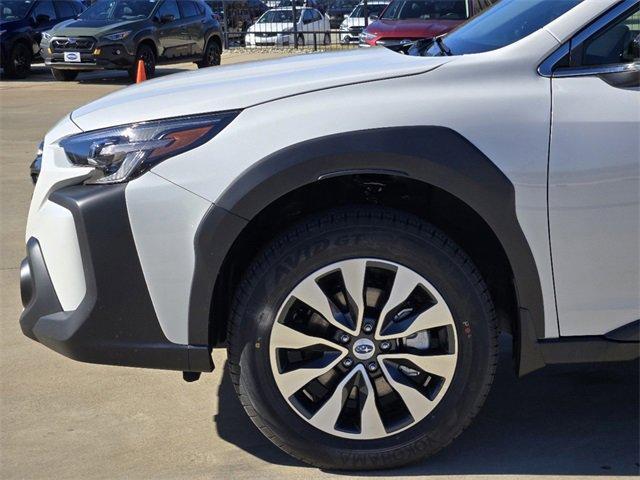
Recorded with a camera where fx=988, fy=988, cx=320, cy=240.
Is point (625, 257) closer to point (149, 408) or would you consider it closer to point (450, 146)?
point (450, 146)

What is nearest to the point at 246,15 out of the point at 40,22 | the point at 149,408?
the point at 40,22

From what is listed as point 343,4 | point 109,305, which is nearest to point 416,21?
point 109,305

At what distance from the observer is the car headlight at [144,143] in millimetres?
3158

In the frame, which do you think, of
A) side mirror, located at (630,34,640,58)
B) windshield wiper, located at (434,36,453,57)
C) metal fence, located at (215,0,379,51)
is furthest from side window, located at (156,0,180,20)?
side mirror, located at (630,34,640,58)

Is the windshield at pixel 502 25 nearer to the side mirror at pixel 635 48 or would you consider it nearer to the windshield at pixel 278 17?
the side mirror at pixel 635 48

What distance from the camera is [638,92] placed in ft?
10.3

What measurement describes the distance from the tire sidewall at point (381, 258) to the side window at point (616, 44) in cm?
81

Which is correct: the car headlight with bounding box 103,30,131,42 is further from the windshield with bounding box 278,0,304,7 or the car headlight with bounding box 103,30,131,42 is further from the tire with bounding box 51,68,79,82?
the windshield with bounding box 278,0,304,7

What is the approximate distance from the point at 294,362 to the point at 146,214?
691 mm

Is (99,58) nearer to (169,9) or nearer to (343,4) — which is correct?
(169,9)

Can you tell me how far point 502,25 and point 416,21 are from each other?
1171cm

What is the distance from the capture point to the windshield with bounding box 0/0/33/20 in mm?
19469

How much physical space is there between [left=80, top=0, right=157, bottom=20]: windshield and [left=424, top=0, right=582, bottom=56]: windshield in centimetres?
1506

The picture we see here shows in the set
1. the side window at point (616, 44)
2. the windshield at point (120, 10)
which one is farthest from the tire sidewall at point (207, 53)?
the side window at point (616, 44)
